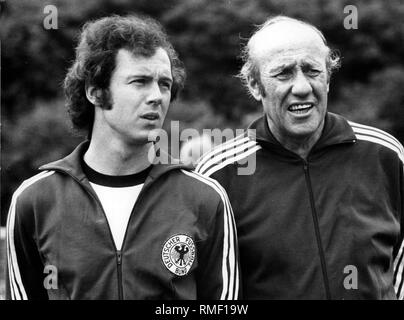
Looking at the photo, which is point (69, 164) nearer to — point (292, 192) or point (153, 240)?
point (153, 240)

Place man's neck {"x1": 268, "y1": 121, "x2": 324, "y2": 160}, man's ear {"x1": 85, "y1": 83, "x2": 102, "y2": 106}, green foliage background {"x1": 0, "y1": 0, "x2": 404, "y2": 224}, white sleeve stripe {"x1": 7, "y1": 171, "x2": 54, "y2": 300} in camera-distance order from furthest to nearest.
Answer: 1. green foliage background {"x1": 0, "y1": 0, "x2": 404, "y2": 224}
2. man's neck {"x1": 268, "y1": 121, "x2": 324, "y2": 160}
3. man's ear {"x1": 85, "y1": 83, "x2": 102, "y2": 106}
4. white sleeve stripe {"x1": 7, "y1": 171, "x2": 54, "y2": 300}

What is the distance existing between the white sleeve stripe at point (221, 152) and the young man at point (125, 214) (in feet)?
0.82

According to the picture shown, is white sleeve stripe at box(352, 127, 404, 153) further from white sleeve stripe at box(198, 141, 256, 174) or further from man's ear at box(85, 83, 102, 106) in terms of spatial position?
man's ear at box(85, 83, 102, 106)

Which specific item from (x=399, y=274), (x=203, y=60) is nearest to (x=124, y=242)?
(x=399, y=274)

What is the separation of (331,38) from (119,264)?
22.4ft

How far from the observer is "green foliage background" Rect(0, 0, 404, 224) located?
315 inches

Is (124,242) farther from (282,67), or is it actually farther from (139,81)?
(282,67)

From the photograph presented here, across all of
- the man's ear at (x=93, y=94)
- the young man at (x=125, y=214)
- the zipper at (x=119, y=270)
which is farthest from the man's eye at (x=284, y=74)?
the zipper at (x=119, y=270)

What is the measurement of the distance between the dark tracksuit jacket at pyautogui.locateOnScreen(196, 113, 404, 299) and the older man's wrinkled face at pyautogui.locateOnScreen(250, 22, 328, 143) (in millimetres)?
82

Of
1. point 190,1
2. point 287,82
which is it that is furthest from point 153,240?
point 190,1

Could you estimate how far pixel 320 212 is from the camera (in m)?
2.97

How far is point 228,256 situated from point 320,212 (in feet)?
1.34

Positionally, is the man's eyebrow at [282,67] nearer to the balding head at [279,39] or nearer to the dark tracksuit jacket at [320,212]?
the balding head at [279,39]

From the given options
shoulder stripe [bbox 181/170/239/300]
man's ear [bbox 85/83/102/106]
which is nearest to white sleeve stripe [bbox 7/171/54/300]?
man's ear [bbox 85/83/102/106]
